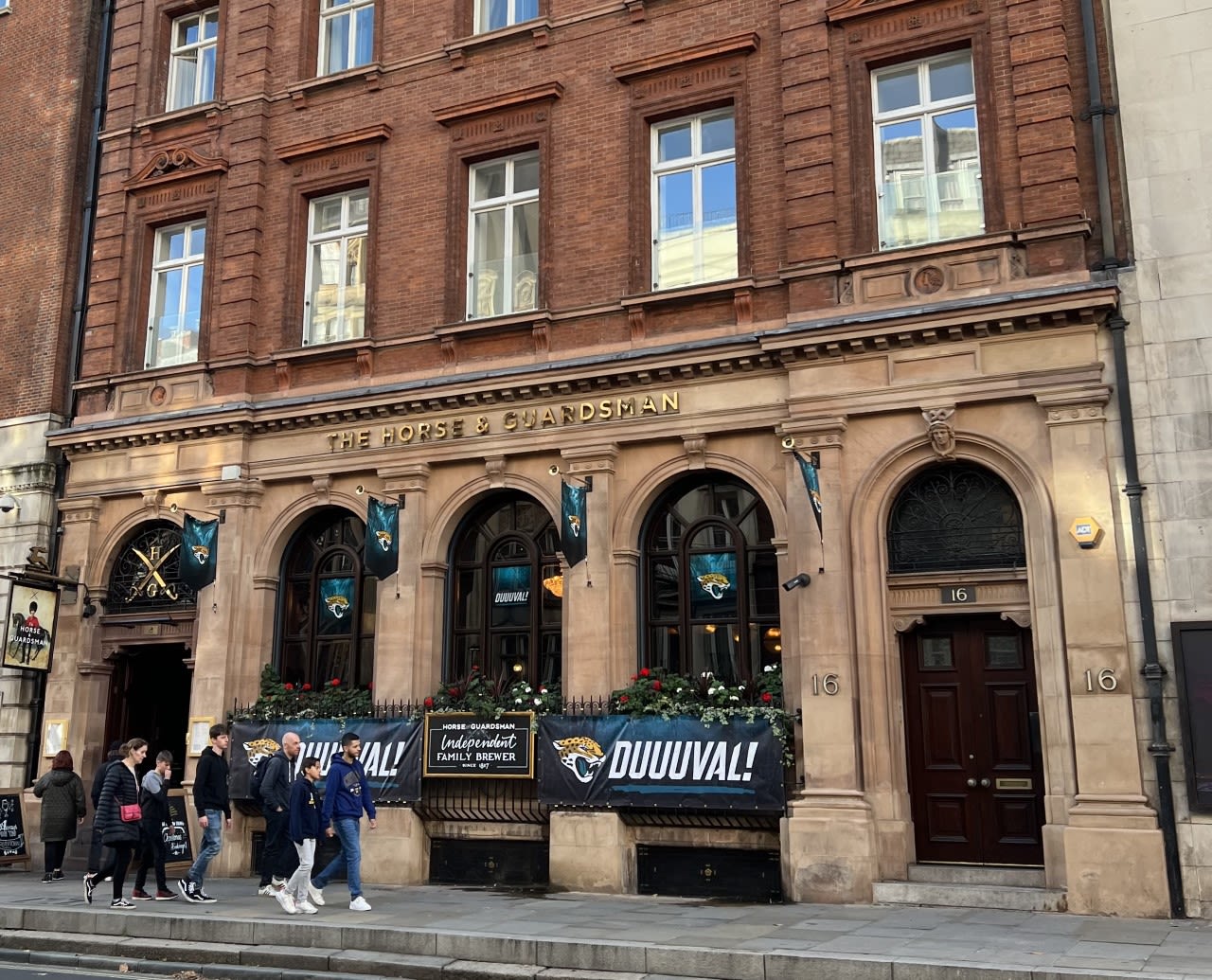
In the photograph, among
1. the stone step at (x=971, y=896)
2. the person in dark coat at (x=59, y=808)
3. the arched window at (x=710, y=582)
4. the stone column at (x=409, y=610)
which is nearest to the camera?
the stone step at (x=971, y=896)

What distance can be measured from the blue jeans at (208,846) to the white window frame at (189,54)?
1279 cm

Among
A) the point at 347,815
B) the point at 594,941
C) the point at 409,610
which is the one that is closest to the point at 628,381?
the point at 409,610

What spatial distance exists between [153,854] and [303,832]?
2561 millimetres

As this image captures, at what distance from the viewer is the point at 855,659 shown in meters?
13.7

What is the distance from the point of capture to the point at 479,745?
15.4 metres

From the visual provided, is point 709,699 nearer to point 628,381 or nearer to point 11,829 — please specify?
point 628,381

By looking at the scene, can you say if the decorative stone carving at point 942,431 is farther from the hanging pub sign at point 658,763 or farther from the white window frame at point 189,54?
the white window frame at point 189,54

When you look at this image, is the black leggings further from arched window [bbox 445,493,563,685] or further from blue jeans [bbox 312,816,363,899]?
arched window [bbox 445,493,563,685]

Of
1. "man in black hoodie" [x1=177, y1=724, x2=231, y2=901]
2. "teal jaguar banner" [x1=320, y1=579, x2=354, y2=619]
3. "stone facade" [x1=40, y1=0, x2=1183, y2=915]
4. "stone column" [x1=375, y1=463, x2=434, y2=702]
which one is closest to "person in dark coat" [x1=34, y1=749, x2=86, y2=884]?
"stone facade" [x1=40, y1=0, x2=1183, y2=915]

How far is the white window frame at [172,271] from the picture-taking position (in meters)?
19.8

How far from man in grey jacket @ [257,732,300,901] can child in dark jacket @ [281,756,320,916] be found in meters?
0.68

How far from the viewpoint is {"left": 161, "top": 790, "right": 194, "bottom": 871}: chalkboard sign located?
50.6 feet

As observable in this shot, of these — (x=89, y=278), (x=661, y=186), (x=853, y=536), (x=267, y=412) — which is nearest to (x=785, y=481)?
(x=853, y=536)

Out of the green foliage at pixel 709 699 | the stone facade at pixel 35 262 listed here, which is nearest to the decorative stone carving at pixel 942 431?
the green foliage at pixel 709 699
